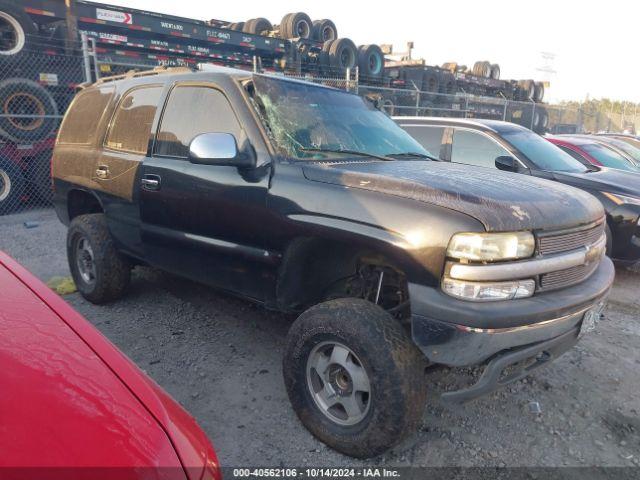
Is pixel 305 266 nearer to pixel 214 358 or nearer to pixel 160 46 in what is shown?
pixel 214 358

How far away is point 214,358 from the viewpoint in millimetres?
3338

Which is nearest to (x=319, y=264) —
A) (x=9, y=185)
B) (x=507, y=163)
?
(x=507, y=163)

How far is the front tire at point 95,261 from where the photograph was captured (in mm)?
3959

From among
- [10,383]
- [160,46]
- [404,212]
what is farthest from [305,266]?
[160,46]

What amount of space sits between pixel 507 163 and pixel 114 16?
328 inches

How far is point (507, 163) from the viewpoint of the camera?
509 centimetres

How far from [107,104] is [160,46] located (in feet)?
23.4

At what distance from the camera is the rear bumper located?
2.01m

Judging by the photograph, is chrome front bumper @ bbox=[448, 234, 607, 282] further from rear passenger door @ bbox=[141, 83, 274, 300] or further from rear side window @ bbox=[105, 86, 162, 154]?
rear side window @ bbox=[105, 86, 162, 154]

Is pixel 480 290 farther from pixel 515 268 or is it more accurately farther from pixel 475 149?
pixel 475 149

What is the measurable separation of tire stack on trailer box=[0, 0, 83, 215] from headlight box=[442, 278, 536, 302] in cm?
775

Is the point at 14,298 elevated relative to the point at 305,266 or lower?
elevated

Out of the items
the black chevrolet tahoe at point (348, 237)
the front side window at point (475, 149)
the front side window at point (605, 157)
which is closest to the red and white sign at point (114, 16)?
the black chevrolet tahoe at point (348, 237)

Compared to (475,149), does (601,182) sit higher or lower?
lower
